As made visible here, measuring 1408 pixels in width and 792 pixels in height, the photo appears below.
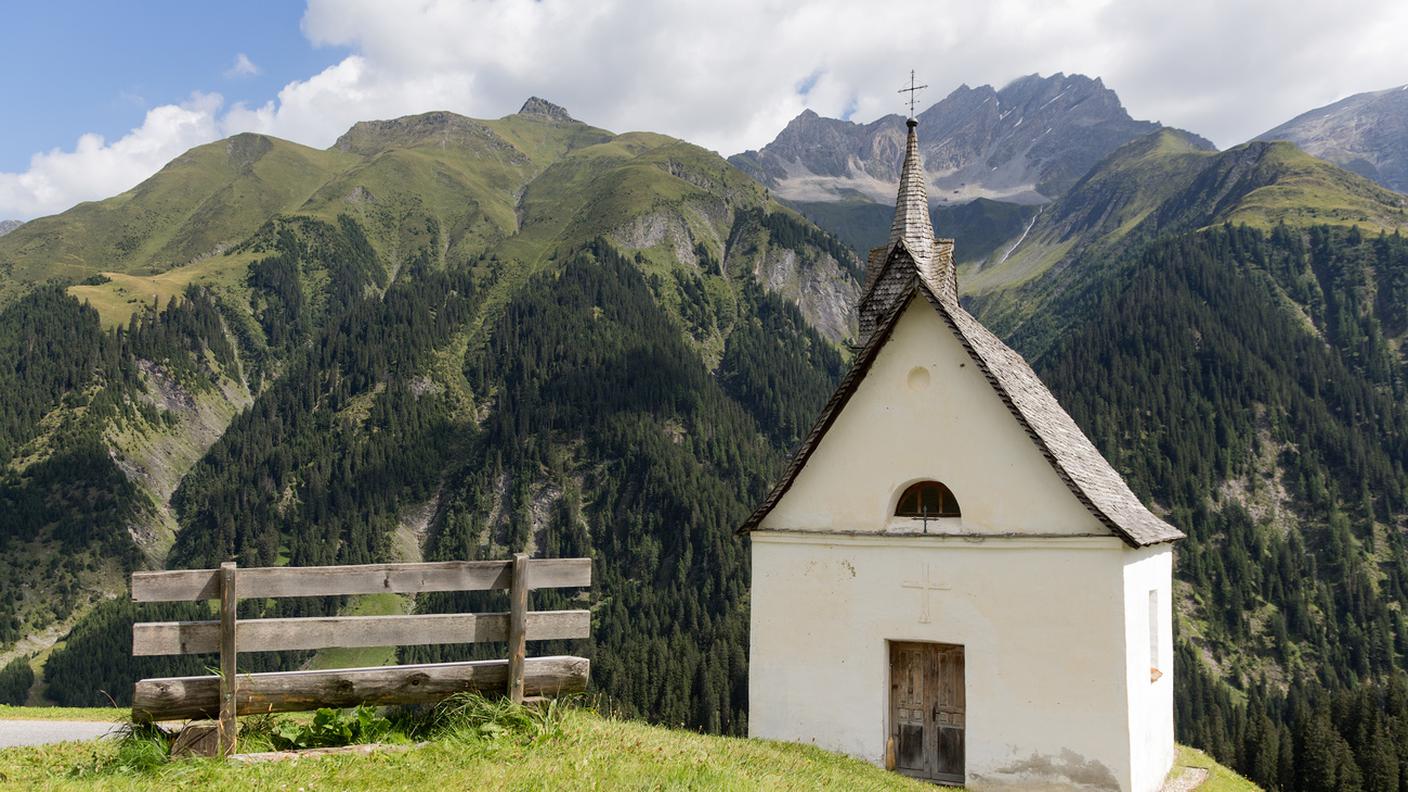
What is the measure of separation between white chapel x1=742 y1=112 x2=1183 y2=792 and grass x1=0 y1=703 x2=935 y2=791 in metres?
8.45

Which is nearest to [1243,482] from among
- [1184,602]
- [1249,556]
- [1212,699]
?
[1249,556]

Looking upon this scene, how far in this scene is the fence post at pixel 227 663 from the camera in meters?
9.88

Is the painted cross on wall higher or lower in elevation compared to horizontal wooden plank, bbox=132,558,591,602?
lower

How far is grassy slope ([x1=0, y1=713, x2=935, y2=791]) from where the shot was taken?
909 cm

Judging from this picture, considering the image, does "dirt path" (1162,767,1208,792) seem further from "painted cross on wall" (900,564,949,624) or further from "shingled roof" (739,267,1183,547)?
"painted cross on wall" (900,564,949,624)

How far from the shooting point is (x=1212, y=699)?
423 ft

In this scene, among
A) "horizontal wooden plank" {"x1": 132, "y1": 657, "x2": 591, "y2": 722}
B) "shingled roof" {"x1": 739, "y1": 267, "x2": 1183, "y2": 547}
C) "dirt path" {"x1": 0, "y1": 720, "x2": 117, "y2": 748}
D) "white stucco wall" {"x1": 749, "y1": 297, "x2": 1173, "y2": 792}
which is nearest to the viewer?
"horizontal wooden plank" {"x1": 132, "y1": 657, "x2": 591, "y2": 722}

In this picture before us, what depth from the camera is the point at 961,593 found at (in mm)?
19641

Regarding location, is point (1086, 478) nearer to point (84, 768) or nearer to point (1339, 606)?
point (84, 768)

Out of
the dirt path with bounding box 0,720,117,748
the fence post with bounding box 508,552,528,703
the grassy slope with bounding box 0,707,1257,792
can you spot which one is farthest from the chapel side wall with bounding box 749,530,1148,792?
the dirt path with bounding box 0,720,117,748

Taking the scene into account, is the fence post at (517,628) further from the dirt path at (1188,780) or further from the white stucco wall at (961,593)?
the dirt path at (1188,780)

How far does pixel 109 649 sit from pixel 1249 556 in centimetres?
17720

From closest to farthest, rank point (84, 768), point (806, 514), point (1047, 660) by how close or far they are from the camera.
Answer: point (84, 768), point (1047, 660), point (806, 514)

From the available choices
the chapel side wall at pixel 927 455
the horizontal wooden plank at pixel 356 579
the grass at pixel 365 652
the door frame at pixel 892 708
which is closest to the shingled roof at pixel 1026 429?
the chapel side wall at pixel 927 455
